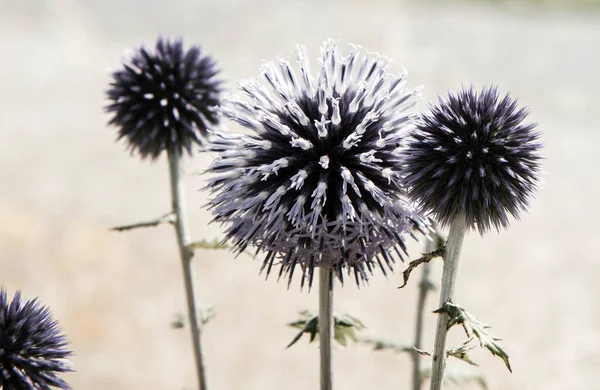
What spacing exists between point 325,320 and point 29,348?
0.60m

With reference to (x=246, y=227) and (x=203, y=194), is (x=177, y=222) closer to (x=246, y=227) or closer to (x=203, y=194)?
(x=246, y=227)

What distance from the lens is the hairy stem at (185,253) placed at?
193cm

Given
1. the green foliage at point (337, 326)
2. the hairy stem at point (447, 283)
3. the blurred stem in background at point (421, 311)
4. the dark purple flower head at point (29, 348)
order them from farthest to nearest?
the blurred stem in background at point (421, 311) → the green foliage at point (337, 326) → the dark purple flower head at point (29, 348) → the hairy stem at point (447, 283)

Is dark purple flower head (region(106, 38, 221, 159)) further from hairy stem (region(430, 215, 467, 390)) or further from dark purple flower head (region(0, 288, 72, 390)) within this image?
hairy stem (region(430, 215, 467, 390))

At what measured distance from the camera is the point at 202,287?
12.0ft

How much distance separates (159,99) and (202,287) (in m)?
1.78

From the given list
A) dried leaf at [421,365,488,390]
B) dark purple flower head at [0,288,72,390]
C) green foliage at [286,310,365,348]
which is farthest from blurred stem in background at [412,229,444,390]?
dark purple flower head at [0,288,72,390]

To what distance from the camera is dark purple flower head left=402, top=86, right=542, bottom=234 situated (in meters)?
1.33

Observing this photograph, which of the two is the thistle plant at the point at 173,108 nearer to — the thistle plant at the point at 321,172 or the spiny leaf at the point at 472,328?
the thistle plant at the point at 321,172

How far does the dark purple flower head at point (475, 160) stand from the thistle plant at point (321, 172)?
79 mm

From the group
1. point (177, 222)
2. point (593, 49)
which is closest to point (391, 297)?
point (177, 222)

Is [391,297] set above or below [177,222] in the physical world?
above

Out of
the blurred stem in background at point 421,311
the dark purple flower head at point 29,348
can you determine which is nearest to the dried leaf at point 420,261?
the blurred stem in background at point 421,311

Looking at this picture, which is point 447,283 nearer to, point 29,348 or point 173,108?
point 29,348
